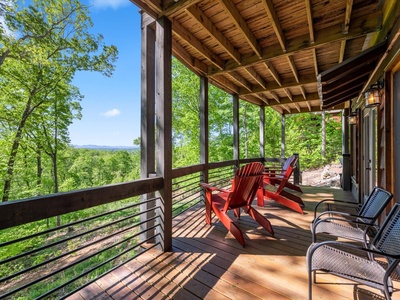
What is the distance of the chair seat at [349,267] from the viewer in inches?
53.0

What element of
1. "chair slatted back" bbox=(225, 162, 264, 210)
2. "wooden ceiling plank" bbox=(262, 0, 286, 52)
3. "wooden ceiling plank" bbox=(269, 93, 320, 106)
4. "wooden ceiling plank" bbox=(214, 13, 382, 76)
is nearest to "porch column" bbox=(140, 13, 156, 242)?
"chair slatted back" bbox=(225, 162, 264, 210)

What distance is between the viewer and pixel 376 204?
2.00 meters

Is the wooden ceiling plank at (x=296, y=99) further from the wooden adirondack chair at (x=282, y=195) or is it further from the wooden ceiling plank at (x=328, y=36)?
the wooden ceiling plank at (x=328, y=36)

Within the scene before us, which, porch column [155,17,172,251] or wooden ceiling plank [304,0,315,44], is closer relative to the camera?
wooden ceiling plank [304,0,315,44]

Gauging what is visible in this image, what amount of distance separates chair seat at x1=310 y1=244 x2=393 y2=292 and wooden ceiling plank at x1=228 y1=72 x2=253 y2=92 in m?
3.82

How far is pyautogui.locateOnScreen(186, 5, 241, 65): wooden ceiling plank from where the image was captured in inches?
96.7

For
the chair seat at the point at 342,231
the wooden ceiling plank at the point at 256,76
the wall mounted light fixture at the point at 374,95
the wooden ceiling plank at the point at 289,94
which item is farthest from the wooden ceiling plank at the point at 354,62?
the wooden ceiling plank at the point at 289,94

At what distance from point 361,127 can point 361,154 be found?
572mm

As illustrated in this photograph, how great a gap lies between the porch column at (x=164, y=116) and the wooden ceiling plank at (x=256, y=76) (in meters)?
2.23

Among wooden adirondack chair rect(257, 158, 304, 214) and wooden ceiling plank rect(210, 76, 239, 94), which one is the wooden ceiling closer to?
wooden ceiling plank rect(210, 76, 239, 94)

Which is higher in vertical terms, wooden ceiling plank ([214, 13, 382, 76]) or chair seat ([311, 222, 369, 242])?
wooden ceiling plank ([214, 13, 382, 76])

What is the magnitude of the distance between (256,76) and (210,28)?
217 cm

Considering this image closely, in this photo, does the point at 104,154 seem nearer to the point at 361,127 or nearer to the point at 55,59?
the point at 55,59

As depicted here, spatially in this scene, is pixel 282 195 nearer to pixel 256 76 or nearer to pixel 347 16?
pixel 256 76
